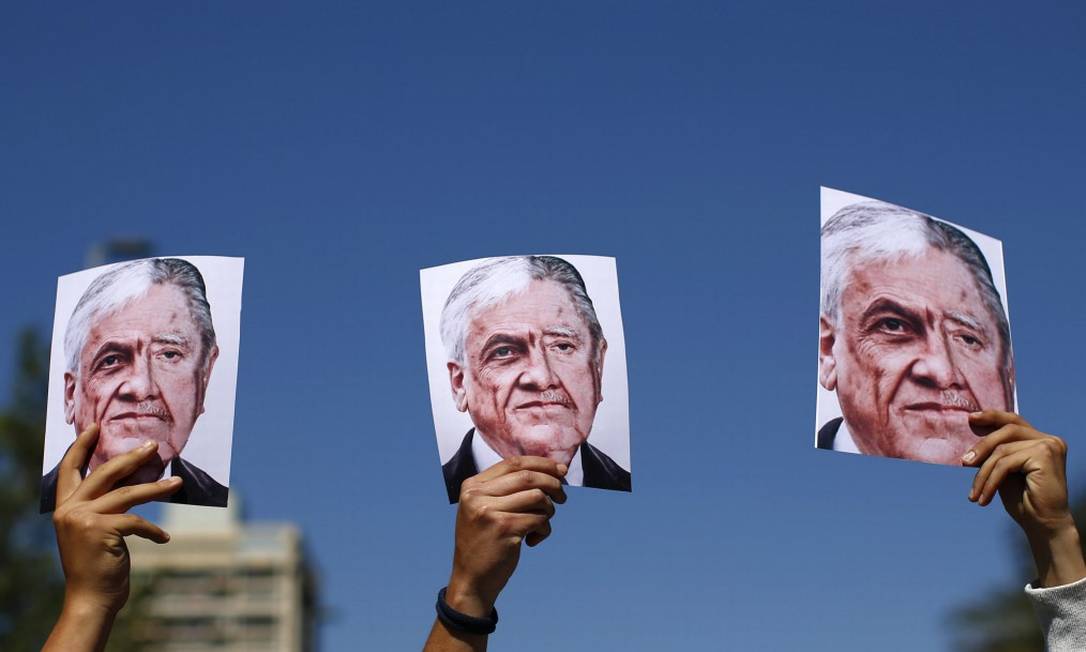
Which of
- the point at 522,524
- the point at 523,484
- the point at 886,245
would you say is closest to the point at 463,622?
the point at 522,524

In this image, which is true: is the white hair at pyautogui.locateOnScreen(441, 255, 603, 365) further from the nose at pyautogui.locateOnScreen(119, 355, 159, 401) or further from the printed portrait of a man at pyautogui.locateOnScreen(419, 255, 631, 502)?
the nose at pyautogui.locateOnScreen(119, 355, 159, 401)

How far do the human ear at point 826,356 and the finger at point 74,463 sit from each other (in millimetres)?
1993

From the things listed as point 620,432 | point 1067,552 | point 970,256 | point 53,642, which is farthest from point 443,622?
point 970,256

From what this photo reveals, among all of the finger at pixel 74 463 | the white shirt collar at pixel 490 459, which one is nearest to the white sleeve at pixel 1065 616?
the white shirt collar at pixel 490 459

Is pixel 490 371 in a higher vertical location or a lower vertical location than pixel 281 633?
higher

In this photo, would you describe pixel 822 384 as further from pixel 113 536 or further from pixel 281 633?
pixel 281 633

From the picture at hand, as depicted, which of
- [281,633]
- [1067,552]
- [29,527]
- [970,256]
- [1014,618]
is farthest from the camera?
[281,633]

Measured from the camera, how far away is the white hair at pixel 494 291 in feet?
12.0

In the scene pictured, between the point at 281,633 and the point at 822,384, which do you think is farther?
the point at 281,633

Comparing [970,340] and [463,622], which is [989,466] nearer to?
[970,340]

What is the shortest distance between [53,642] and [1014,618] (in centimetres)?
3002

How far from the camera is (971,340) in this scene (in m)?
3.79

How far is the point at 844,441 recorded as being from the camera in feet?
12.1

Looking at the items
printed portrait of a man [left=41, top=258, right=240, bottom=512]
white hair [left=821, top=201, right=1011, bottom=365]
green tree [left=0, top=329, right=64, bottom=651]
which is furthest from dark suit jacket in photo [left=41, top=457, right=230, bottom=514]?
green tree [left=0, top=329, right=64, bottom=651]
